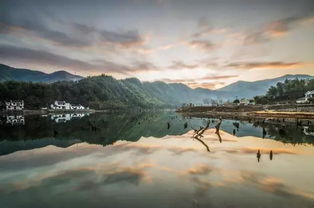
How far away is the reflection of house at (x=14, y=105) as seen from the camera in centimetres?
7850

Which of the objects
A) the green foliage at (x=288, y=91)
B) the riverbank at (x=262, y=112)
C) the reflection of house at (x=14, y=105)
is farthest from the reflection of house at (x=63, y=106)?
the green foliage at (x=288, y=91)

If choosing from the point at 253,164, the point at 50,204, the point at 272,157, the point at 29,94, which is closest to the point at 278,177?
the point at 253,164

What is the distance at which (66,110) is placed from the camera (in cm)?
9475

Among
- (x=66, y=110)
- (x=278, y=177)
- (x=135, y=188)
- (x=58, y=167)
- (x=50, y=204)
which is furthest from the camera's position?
(x=66, y=110)

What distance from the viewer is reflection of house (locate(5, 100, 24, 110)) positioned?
7850 centimetres

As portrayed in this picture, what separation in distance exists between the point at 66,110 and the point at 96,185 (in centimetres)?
8938

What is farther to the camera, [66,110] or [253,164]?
[66,110]

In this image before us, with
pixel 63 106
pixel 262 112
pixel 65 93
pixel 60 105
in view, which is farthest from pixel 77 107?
pixel 262 112

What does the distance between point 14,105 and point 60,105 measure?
1848cm

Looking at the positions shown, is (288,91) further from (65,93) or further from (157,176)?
(65,93)

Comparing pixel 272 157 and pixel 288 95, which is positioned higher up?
pixel 288 95

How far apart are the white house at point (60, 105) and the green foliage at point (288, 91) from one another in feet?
210

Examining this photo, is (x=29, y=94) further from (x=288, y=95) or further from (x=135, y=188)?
(x=135, y=188)

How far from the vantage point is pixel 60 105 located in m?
96.3
